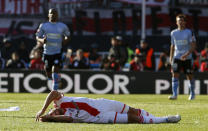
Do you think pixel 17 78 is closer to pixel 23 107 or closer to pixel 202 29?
pixel 23 107

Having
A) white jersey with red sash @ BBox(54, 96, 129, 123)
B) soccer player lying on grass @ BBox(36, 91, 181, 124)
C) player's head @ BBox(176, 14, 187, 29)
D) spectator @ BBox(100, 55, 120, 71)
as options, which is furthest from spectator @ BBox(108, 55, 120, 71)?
white jersey with red sash @ BBox(54, 96, 129, 123)

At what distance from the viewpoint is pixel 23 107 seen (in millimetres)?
11914

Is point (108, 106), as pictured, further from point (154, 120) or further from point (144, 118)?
point (154, 120)

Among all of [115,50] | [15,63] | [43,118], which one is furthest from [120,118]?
[15,63]

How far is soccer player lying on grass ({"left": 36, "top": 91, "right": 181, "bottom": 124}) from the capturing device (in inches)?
343

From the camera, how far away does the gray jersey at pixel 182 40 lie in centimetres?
1519

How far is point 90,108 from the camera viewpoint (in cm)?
871

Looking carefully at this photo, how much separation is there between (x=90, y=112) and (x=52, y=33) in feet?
21.5

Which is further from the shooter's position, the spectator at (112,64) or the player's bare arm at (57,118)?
the spectator at (112,64)

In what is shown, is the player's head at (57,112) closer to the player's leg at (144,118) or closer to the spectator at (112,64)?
the player's leg at (144,118)

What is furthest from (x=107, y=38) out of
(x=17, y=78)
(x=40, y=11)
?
(x=17, y=78)

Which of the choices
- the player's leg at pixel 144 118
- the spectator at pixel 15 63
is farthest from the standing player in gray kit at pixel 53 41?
the player's leg at pixel 144 118

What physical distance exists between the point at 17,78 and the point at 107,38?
10.8 meters

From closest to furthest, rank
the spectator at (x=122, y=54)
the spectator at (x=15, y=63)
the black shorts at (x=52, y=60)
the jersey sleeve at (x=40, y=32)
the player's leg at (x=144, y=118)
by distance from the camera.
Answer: the player's leg at (x=144, y=118)
the jersey sleeve at (x=40, y=32)
the black shorts at (x=52, y=60)
the spectator at (x=15, y=63)
the spectator at (x=122, y=54)
